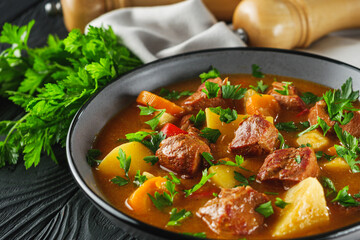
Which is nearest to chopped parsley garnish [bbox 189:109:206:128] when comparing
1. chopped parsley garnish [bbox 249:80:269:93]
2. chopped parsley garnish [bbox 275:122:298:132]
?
chopped parsley garnish [bbox 275:122:298:132]

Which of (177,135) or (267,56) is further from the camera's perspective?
(267,56)

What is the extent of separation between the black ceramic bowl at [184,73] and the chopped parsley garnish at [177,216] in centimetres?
65

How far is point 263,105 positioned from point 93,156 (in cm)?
143

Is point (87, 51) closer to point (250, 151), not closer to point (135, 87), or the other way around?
point (135, 87)

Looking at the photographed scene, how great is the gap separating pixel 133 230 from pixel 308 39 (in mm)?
3582

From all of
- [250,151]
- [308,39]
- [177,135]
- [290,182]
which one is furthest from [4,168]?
[308,39]

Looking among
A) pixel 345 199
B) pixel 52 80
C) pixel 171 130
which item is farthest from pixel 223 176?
pixel 52 80

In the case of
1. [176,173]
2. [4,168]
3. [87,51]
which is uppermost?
[87,51]

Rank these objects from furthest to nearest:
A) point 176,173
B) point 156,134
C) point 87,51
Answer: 1. point 87,51
2. point 156,134
3. point 176,173

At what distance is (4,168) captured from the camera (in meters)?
3.74

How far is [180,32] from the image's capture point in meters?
5.20

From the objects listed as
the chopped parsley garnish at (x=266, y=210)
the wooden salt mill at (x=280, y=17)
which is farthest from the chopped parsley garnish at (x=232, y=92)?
the wooden salt mill at (x=280, y=17)

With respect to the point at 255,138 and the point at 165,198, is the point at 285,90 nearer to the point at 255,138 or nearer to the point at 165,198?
the point at 255,138

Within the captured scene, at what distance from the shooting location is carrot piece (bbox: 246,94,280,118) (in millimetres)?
3607
